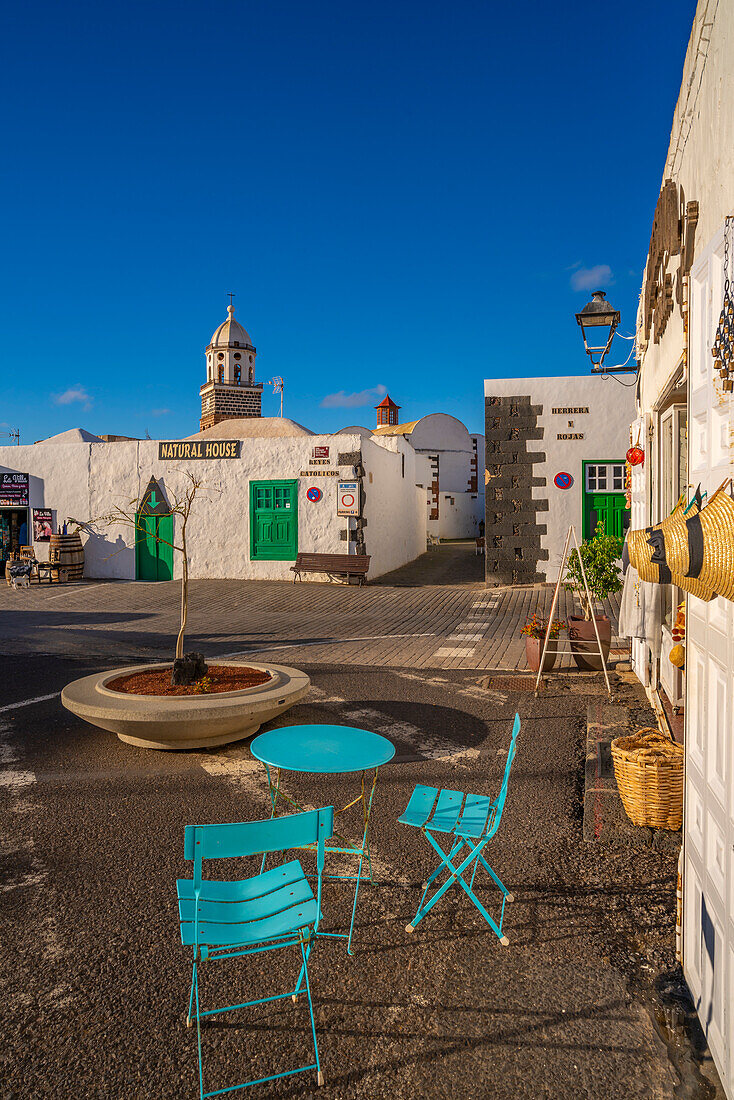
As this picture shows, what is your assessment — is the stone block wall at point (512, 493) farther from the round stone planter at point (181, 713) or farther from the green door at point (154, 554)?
the round stone planter at point (181, 713)

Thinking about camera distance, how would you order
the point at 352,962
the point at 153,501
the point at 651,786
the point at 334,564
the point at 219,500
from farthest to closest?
1. the point at 153,501
2. the point at 219,500
3. the point at 334,564
4. the point at 651,786
5. the point at 352,962

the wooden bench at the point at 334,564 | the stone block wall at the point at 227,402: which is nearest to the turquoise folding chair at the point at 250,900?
the wooden bench at the point at 334,564

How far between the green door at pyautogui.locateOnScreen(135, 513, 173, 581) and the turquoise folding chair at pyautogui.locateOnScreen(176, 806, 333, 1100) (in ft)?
55.8

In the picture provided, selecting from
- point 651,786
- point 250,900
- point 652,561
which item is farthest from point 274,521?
point 652,561

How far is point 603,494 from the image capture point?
52.5 feet

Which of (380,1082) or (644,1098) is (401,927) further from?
(644,1098)

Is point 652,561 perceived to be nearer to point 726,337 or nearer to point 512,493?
point 726,337

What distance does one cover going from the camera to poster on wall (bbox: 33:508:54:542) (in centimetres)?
2012

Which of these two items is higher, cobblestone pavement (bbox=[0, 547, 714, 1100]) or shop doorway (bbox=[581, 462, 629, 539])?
shop doorway (bbox=[581, 462, 629, 539])

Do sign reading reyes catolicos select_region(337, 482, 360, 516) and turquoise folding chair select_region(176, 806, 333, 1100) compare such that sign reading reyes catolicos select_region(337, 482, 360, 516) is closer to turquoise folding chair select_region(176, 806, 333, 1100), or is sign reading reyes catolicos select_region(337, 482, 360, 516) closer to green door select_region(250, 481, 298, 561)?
green door select_region(250, 481, 298, 561)

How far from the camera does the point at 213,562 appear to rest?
18.5 metres

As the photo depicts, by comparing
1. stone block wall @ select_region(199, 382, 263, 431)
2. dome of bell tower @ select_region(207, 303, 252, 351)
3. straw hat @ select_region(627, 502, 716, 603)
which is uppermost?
dome of bell tower @ select_region(207, 303, 252, 351)

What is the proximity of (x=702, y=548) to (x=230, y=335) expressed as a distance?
54928 millimetres

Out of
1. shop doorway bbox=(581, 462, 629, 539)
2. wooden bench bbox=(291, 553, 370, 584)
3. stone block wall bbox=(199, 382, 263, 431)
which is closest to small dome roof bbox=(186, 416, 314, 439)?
stone block wall bbox=(199, 382, 263, 431)
